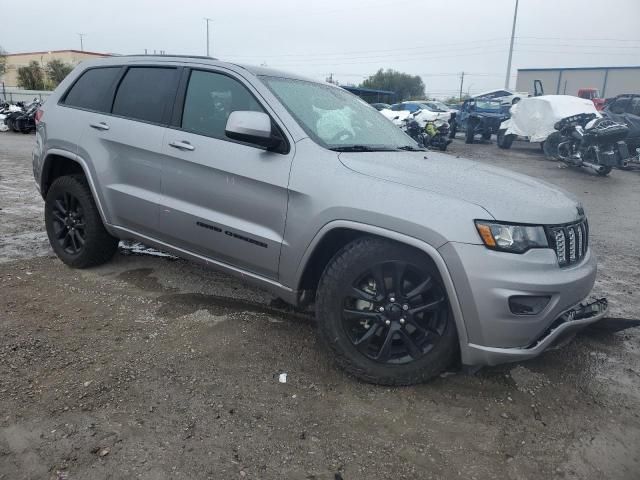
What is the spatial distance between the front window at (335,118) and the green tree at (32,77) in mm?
55092

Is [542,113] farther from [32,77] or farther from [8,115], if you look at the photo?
[32,77]

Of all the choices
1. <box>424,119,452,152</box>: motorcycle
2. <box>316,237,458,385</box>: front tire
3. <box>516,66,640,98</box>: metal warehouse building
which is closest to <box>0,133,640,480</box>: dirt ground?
<box>316,237,458,385</box>: front tire

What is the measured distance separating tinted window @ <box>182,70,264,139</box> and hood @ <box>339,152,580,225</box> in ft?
2.93

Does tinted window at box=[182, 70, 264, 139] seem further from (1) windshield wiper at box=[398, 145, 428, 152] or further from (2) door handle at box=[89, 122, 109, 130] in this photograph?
(1) windshield wiper at box=[398, 145, 428, 152]

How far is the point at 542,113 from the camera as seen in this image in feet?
52.0

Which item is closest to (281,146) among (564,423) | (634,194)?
(564,423)

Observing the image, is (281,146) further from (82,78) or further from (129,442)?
(82,78)

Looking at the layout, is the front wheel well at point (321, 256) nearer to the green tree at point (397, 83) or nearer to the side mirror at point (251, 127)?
the side mirror at point (251, 127)

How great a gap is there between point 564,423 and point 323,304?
141 centimetres

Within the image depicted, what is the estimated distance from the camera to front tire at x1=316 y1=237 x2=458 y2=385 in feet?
8.87

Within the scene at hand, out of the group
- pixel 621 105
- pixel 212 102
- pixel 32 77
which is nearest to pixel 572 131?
pixel 621 105

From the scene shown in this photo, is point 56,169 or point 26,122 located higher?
point 56,169

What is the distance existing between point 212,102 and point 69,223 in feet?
6.11

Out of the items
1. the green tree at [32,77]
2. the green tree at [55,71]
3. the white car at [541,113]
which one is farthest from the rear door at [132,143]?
the green tree at [32,77]
